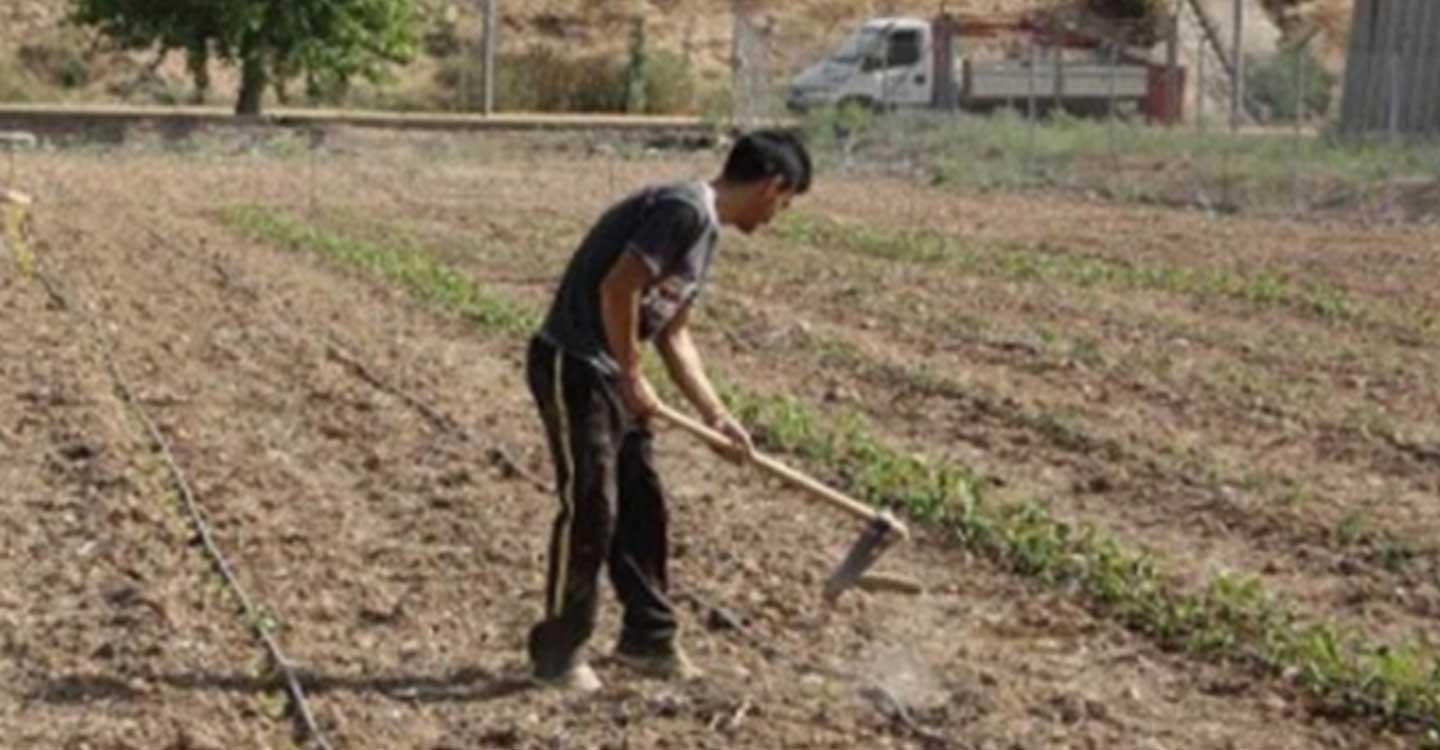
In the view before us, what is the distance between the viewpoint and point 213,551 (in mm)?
9953

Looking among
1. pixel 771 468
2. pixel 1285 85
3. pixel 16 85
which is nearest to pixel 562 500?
pixel 771 468

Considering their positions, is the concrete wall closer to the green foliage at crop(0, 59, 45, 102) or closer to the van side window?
the van side window

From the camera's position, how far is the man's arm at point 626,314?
25.4 ft

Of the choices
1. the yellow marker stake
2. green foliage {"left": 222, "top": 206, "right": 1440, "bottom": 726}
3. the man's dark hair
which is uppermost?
the man's dark hair

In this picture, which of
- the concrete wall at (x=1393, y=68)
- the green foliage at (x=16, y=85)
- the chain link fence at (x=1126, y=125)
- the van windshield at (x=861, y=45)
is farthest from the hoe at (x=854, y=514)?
the green foliage at (x=16, y=85)

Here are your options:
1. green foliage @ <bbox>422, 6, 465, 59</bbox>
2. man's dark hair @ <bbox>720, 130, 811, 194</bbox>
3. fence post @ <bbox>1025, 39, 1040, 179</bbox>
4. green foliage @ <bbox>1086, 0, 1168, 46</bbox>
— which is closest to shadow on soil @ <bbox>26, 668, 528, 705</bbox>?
man's dark hair @ <bbox>720, 130, 811, 194</bbox>

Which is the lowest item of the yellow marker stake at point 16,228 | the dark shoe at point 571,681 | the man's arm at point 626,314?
the yellow marker stake at point 16,228

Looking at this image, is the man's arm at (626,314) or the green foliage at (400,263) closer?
the man's arm at (626,314)

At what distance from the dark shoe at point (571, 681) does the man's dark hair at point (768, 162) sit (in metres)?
1.30

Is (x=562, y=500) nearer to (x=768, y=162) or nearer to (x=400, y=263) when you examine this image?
(x=768, y=162)

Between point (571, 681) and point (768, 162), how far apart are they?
4.60ft

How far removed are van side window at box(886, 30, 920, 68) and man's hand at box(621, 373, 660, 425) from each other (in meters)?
39.6

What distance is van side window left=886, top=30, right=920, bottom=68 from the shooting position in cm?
4731

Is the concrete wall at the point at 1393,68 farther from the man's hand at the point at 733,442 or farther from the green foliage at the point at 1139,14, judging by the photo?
the man's hand at the point at 733,442
